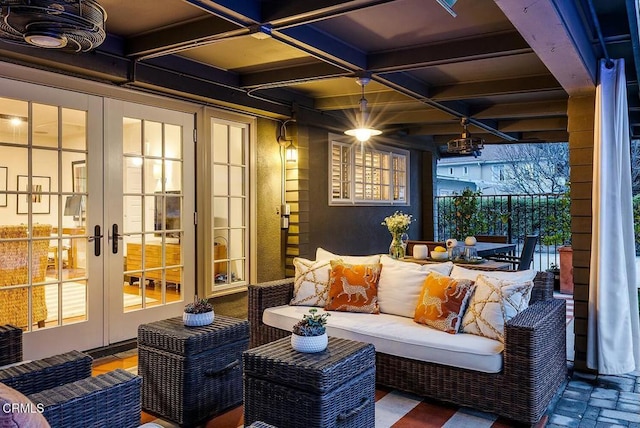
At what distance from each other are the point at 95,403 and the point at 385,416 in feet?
5.38

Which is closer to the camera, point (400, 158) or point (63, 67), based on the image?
point (63, 67)

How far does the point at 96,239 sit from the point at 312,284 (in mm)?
1790

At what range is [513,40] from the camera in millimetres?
3338

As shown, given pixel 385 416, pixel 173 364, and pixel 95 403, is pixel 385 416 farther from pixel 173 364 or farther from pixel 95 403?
pixel 95 403

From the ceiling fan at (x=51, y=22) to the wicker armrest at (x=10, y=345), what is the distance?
1.48 metres

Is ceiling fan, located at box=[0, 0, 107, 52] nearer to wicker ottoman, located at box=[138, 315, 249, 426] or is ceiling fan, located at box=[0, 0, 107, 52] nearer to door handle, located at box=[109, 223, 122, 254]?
wicker ottoman, located at box=[138, 315, 249, 426]

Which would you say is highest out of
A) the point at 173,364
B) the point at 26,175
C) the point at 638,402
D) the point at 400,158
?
the point at 400,158

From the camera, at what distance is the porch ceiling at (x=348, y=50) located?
2783mm

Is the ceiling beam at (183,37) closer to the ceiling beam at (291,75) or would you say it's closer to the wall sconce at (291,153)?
the ceiling beam at (291,75)

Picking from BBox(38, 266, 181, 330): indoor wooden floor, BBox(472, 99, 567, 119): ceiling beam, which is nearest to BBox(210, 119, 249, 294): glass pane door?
BBox(38, 266, 181, 330): indoor wooden floor

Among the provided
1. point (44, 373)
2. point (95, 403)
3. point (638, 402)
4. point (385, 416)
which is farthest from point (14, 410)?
point (638, 402)

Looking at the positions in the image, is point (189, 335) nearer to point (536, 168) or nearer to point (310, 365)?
point (310, 365)

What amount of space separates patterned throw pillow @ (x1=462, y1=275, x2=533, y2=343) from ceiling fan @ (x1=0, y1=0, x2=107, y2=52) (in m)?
2.57

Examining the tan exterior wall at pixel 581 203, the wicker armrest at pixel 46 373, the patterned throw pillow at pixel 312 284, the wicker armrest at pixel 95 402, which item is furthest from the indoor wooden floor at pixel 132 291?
the tan exterior wall at pixel 581 203
